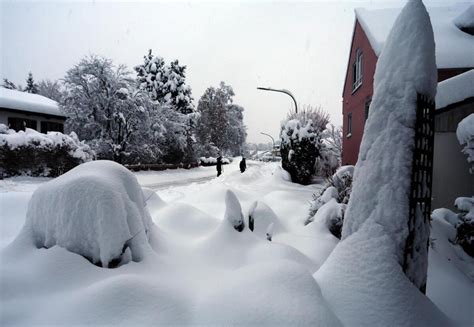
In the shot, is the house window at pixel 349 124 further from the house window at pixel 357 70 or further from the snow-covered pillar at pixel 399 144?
the snow-covered pillar at pixel 399 144

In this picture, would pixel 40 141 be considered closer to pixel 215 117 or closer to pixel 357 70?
pixel 357 70

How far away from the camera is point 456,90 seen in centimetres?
531

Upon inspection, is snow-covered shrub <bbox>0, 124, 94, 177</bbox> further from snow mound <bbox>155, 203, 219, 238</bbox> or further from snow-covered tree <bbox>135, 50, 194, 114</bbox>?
snow-covered tree <bbox>135, 50, 194, 114</bbox>

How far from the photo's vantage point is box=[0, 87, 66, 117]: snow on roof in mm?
18719

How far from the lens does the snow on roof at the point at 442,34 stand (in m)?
9.27

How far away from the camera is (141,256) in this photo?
273cm

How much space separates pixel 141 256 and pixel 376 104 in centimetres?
295

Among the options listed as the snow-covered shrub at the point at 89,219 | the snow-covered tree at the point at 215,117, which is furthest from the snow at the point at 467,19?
the snow-covered tree at the point at 215,117

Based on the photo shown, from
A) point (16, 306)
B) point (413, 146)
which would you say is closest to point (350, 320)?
point (413, 146)

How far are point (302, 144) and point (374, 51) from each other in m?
4.76

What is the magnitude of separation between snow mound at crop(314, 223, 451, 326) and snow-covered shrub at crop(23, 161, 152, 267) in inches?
79.9

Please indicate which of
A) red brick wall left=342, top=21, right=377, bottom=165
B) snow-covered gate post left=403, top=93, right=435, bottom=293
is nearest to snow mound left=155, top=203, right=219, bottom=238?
snow-covered gate post left=403, top=93, right=435, bottom=293

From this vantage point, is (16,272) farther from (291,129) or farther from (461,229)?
(291,129)

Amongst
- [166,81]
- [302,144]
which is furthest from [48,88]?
[302,144]
